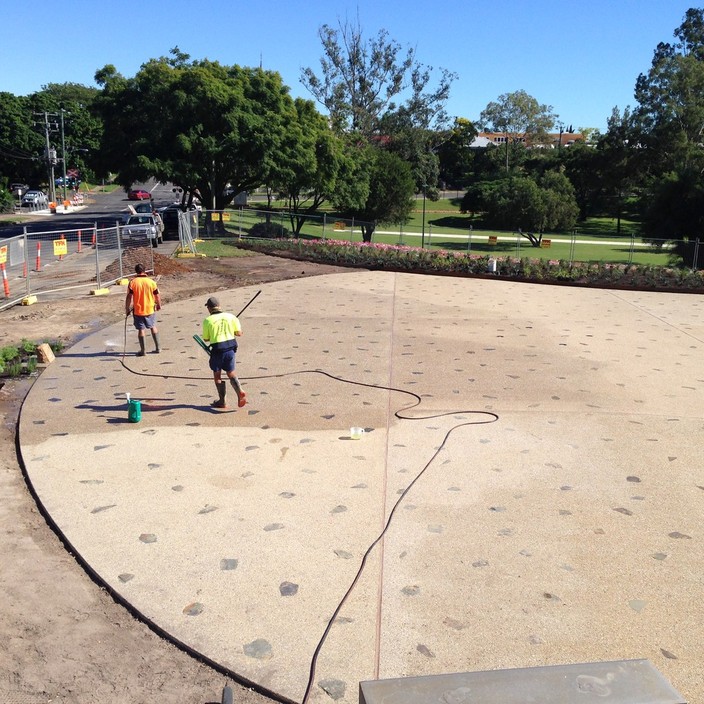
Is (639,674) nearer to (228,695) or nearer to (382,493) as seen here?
(228,695)

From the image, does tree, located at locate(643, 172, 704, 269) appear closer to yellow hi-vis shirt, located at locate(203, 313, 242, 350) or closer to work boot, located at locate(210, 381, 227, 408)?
work boot, located at locate(210, 381, 227, 408)

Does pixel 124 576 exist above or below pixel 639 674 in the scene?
below

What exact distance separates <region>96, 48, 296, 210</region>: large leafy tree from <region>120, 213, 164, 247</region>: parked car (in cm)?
423

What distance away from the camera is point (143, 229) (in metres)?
31.3

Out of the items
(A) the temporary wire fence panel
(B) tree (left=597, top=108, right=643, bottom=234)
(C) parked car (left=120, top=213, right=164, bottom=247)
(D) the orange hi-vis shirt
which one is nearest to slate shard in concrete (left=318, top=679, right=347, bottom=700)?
(D) the orange hi-vis shirt

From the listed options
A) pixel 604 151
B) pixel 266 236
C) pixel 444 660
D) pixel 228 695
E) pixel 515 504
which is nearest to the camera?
pixel 228 695

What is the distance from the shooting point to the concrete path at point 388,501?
5324 millimetres

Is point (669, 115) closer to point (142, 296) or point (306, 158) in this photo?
point (306, 158)

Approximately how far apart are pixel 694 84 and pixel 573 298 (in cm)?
5260

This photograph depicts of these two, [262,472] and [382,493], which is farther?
[262,472]

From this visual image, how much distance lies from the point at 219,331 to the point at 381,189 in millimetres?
41501

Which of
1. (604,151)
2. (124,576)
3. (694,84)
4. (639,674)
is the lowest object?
(124,576)

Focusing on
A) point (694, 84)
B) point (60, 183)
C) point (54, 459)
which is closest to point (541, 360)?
point (54, 459)

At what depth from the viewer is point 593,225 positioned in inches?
3066
